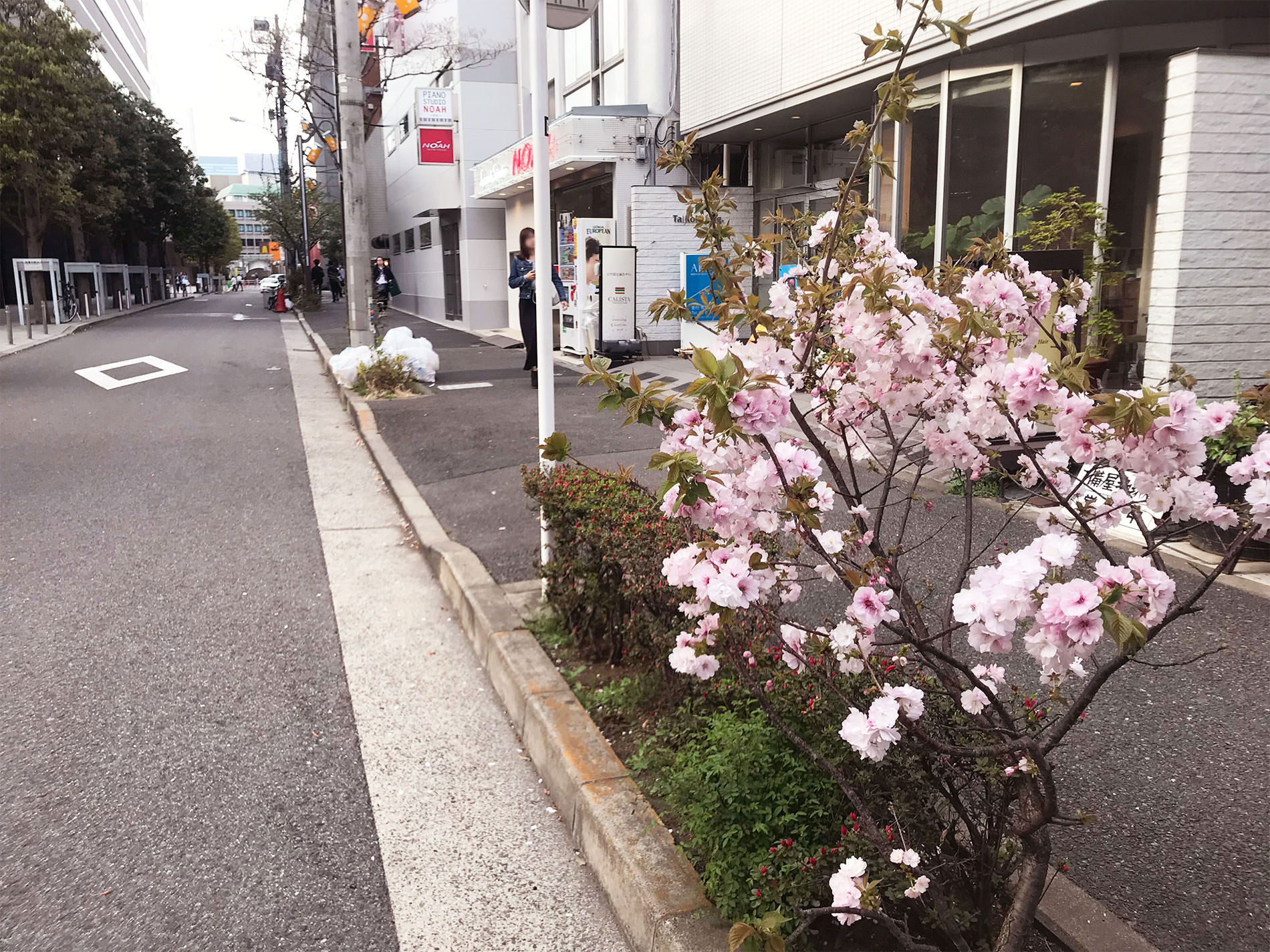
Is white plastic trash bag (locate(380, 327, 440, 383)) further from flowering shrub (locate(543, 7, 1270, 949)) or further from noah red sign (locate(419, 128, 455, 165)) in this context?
flowering shrub (locate(543, 7, 1270, 949))

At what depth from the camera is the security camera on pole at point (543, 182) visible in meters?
4.68

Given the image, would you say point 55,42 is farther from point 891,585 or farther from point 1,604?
point 891,585

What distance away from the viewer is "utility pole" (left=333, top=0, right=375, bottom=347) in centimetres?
1527

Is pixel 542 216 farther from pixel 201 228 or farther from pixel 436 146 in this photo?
pixel 201 228

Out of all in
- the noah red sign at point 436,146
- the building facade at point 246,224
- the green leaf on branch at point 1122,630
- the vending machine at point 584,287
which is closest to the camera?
the green leaf on branch at point 1122,630

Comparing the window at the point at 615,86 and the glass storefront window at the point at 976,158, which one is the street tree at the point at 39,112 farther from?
the glass storefront window at the point at 976,158

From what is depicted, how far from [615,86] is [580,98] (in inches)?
91.1

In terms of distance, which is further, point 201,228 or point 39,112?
point 201,228

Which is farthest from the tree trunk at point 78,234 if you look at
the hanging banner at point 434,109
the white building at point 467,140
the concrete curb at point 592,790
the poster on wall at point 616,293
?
the concrete curb at point 592,790

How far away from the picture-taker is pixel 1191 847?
3010mm

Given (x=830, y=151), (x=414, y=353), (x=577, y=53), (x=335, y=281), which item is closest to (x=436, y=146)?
(x=577, y=53)

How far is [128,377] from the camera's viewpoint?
15.6 meters

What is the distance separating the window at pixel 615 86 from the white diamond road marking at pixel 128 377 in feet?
29.1

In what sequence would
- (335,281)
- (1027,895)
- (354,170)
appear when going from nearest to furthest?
(1027,895), (354,170), (335,281)
